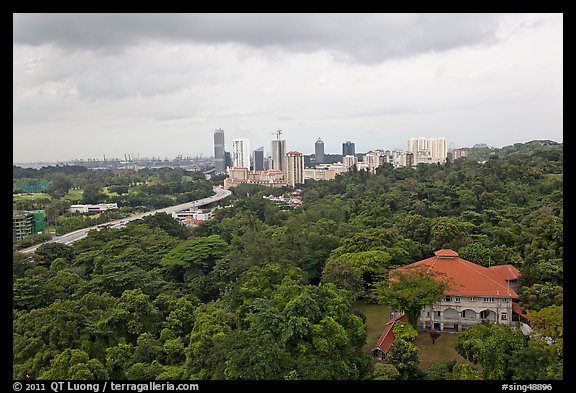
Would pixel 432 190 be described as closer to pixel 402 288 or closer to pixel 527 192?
pixel 527 192

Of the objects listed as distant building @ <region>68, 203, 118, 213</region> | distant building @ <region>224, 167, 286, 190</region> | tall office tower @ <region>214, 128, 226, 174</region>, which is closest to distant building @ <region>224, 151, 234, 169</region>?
tall office tower @ <region>214, 128, 226, 174</region>

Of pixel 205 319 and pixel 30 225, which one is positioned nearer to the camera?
pixel 205 319

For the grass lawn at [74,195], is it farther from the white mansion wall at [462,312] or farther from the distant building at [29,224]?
the white mansion wall at [462,312]

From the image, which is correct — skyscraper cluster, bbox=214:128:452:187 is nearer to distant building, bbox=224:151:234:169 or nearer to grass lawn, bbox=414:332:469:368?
distant building, bbox=224:151:234:169

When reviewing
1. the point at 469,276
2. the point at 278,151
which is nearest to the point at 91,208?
the point at 278,151

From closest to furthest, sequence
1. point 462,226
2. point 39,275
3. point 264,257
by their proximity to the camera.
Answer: point 39,275 → point 264,257 → point 462,226

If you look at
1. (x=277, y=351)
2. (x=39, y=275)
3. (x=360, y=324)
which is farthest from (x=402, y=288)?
(x=39, y=275)

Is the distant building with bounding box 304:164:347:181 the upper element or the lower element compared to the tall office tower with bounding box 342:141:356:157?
lower
